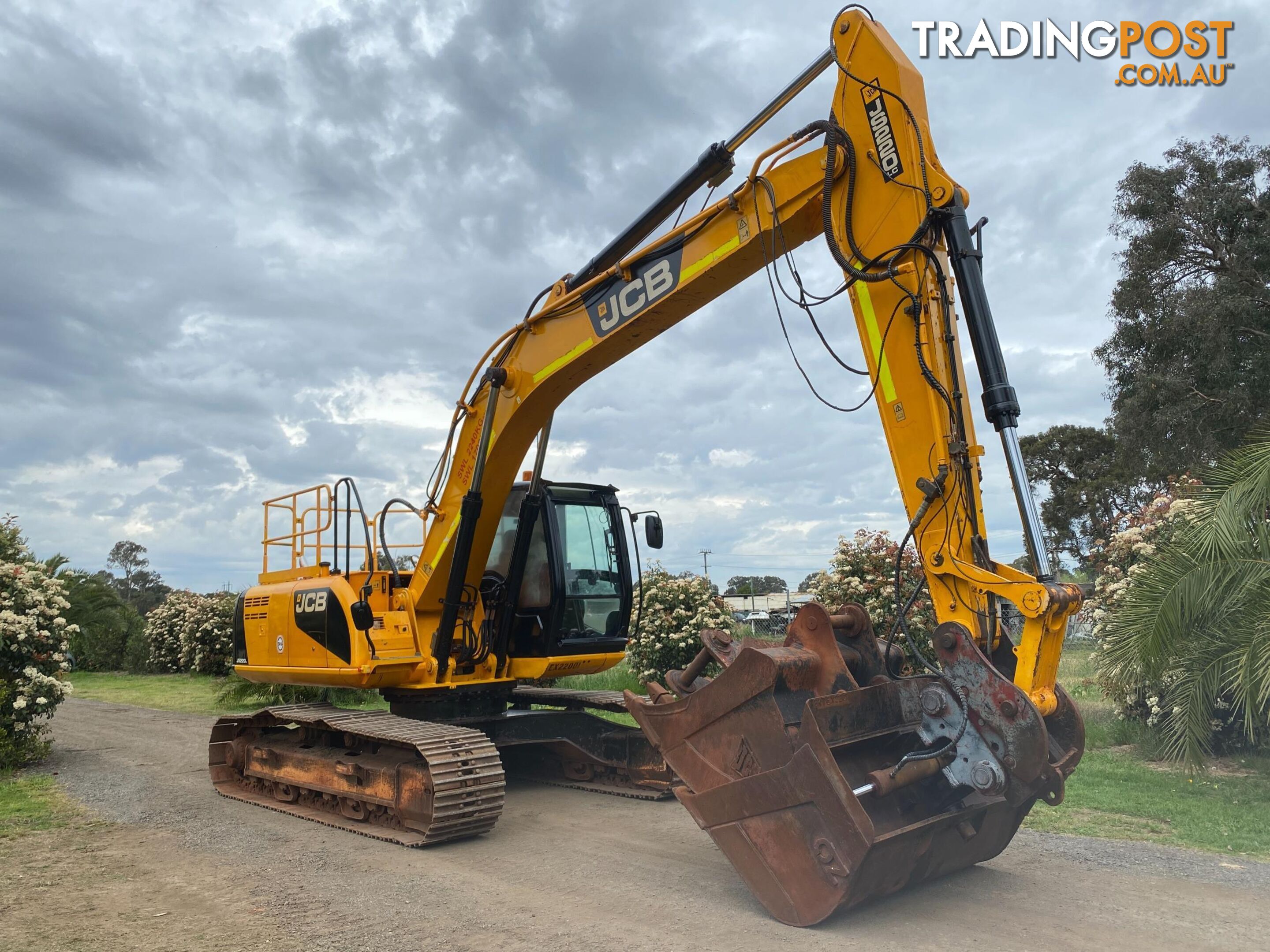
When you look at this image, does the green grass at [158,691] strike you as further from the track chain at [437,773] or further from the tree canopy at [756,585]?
the tree canopy at [756,585]

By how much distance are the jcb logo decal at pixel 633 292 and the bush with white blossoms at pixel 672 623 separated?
779 cm

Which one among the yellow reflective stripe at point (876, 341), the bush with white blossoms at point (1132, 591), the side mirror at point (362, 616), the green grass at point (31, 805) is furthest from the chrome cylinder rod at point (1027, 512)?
the green grass at point (31, 805)

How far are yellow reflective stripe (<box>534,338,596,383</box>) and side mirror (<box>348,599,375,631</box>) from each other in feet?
7.87

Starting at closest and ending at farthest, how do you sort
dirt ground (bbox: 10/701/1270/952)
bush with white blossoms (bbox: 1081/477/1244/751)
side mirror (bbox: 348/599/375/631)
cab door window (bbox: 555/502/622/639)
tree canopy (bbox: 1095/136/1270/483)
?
dirt ground (bbox: 10/701/1270/952) < side mirror (bbox: 348/599/375/631) < cab door window (bbox: 555/502/622/639) < bush with white blossoms (bbox: 1081/477/1244/751) < tree canopy (bbox: 1095/136/1270/483)

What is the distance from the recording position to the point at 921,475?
5.32m

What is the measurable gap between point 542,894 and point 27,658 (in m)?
7.83

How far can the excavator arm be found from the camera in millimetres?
4988

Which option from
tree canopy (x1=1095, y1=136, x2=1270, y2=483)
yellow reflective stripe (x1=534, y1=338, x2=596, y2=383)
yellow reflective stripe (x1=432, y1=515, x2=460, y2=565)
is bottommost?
yellow reflective stripe (x1=432, y1=515, x2=460, y2=565)

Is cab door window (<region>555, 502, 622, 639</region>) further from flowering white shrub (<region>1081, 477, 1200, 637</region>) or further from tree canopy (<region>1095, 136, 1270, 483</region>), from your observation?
tree canopy (<region>1095, 136, 1270, 483</region>)

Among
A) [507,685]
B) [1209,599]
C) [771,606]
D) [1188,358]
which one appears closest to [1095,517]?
[771,606]

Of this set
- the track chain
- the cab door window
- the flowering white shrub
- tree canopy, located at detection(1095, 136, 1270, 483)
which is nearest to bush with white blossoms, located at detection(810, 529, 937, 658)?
the flowering white shrub

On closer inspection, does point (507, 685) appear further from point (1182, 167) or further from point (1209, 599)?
point (1182, 167)

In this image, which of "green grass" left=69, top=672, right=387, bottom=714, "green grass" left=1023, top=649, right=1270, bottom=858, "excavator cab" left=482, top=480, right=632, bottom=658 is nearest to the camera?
"green grass" left=1023, top=649, right=1270, bottom=858

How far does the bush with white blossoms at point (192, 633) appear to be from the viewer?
23406mm
